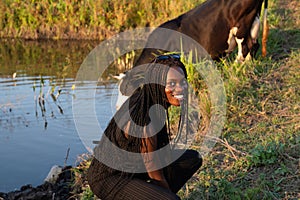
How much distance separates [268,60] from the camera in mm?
6574

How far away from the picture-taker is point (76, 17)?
12578 mm

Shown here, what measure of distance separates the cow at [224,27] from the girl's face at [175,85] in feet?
11.8

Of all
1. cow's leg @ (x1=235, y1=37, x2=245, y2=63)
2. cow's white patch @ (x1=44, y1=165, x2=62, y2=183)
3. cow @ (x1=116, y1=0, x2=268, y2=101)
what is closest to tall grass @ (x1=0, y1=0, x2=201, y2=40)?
cow @ (x1=116, y1=0, x2=268, y2=101)

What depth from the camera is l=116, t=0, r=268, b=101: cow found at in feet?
21.6

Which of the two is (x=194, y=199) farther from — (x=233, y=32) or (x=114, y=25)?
(x=114, y=25)

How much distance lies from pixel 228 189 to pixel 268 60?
135 inches

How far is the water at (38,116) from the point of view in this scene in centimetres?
543

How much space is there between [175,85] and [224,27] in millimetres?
4027

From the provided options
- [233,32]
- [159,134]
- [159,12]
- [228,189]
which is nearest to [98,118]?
[233,32]

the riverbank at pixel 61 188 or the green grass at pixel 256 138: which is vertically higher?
the green grass at pixel 256 138

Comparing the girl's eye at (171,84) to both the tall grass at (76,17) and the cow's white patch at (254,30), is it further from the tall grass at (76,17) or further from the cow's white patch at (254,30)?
the tall grass at (76,17)

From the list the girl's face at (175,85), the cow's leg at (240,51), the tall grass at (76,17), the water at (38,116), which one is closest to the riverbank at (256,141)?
the cow's leg at (240,51)

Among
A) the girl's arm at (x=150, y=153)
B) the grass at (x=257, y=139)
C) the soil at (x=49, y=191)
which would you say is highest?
the girl's arm at (x=150, y=153)

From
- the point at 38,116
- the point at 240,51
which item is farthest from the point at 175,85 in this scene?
the point at 38,116
